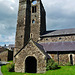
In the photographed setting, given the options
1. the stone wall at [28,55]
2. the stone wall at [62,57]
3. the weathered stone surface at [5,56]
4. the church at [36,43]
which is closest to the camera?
the stone wall at [28,55]

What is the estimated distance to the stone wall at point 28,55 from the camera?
1366 centimetres

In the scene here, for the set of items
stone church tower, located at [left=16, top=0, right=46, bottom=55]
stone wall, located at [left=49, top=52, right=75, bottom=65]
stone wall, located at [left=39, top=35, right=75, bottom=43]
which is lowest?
stone wall, located at [left=49, top=52, right=75, bottom=65]

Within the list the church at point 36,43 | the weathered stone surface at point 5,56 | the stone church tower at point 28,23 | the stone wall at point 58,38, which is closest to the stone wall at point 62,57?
the church at point 36,43

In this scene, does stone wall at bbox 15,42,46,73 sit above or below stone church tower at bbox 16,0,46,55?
below

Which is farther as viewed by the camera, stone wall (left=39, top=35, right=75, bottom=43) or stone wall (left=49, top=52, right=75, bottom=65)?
stone wall (left=39, top=35, right=75, bottom=43)

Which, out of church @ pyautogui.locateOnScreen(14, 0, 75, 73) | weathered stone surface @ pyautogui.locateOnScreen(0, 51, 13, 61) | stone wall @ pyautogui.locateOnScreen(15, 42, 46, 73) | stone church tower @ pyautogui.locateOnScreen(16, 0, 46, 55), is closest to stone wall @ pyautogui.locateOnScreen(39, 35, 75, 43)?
church @ pyautogui.locateOnScreen(14, 0, 75, 73)

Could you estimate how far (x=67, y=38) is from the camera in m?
22.7

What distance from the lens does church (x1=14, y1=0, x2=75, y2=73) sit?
14547mm

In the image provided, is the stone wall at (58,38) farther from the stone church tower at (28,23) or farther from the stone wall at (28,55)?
the stone wall at (28,55)

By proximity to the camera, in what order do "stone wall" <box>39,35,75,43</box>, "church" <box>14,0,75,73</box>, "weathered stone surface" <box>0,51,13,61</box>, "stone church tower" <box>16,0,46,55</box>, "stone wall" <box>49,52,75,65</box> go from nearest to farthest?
"church" <box>14,0,75,73</box> → "stone wall" <box>49,52,75,65</box> → "stone wall" <box>39,35,75,43</box> → "stone church tower" <box>16,0,46,55</box> → "weathered stone surface" <box>0,51,13,61</box>

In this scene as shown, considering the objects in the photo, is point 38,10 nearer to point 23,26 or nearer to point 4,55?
point 23,26

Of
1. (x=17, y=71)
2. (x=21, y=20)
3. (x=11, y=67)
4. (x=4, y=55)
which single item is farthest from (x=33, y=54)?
(x=4, y=55)

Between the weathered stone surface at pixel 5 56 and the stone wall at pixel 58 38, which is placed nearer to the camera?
the stone wall at pixel 58 38

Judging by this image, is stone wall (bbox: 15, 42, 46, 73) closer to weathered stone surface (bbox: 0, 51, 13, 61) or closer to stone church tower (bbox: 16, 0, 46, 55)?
stone church tower (bbox: 16, 0, 46, 55)
